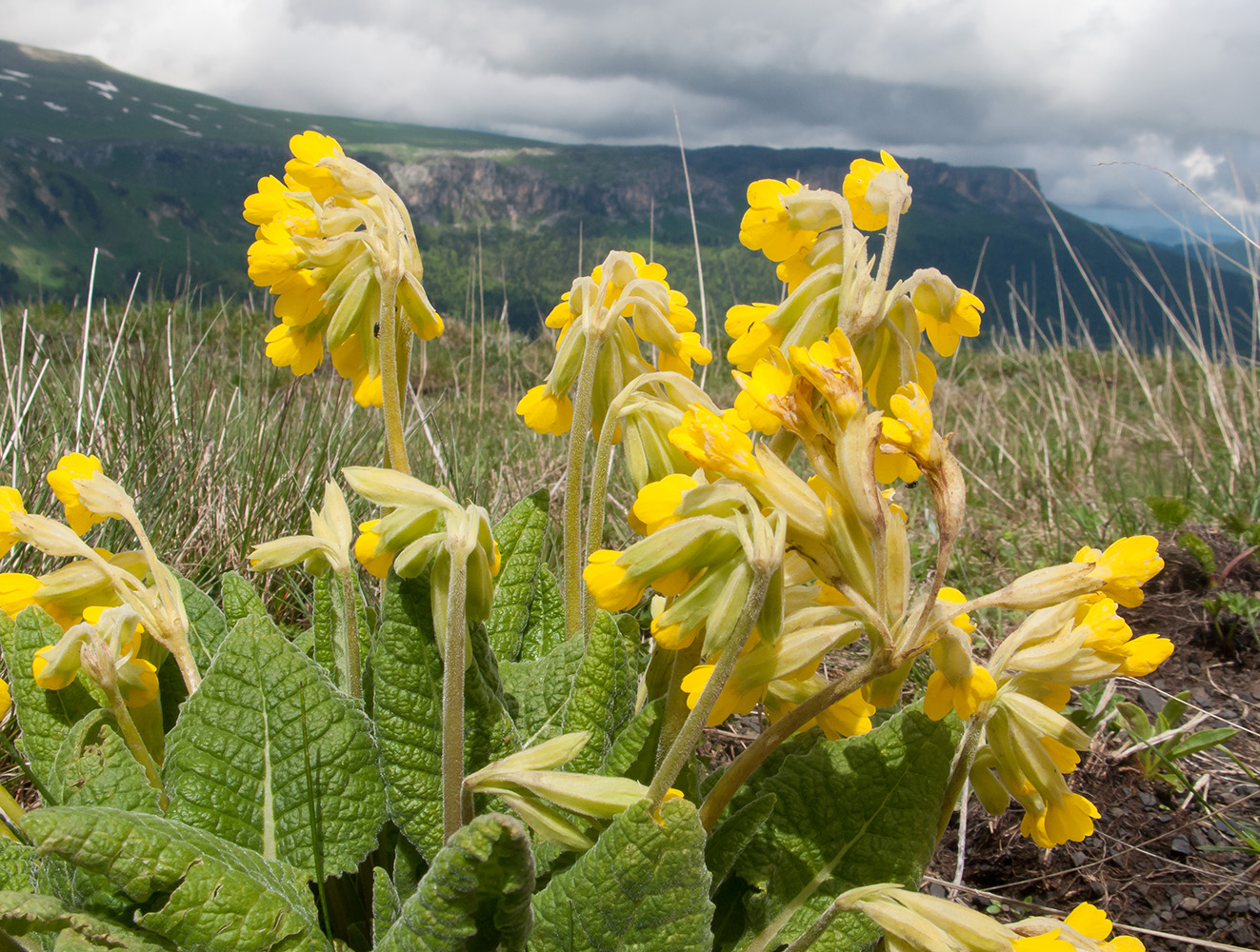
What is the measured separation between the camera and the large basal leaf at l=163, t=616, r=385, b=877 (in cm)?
135

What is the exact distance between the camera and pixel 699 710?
973 mm

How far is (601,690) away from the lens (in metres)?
1.39

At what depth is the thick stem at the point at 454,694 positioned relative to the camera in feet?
3.70

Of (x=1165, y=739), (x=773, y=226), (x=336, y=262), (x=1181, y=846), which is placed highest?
(x=773, y=226)

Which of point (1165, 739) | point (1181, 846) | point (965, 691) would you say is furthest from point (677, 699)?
point (1165, 739)

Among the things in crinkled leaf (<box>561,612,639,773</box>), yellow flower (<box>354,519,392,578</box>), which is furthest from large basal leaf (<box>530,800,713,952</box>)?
yellow flower (<box>354,519,392,578</box>)

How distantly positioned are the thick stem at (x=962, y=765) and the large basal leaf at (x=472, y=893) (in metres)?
0.66

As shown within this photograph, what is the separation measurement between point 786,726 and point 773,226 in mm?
874

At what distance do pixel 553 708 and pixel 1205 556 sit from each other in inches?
92.5

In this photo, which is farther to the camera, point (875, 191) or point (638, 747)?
point (875, 191)

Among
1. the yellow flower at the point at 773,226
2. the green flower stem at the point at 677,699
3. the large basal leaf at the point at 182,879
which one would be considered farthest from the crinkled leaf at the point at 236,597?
the yellow flower at the point at 773,226

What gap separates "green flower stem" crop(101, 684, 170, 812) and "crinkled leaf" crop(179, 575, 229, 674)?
25 centimetres

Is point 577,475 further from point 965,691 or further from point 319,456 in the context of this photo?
point 319,456

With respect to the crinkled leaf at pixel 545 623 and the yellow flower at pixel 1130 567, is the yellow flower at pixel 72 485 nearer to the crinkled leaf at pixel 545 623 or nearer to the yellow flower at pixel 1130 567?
the crinkled leaf at pixel 545 623
